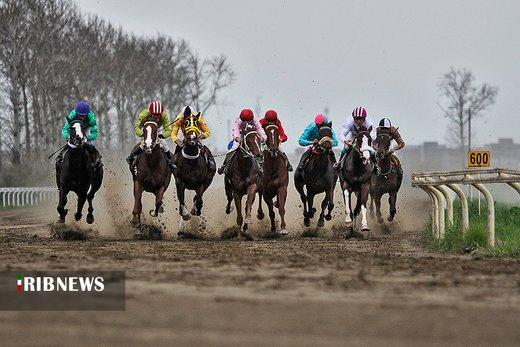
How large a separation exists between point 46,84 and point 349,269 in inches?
1788

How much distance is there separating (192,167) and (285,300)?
11.9 m

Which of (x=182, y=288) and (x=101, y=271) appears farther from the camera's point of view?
(x=101, y=271)

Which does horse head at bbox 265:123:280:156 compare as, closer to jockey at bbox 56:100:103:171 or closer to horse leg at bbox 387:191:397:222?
jockey at bbox 56:100:103:171

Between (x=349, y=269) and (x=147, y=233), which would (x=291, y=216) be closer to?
(x=147, y=233)

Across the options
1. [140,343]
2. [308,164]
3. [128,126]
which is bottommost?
[140,343]

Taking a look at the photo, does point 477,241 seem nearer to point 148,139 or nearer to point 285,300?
point 285,300

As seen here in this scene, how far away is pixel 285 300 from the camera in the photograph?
27.8 ft

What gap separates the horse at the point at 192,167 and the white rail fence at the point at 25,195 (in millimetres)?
19221

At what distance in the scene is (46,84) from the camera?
55.0 meters

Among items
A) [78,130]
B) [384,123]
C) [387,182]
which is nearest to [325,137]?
[384,123]

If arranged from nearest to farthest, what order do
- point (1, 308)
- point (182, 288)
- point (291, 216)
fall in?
point (1, 308), point (182, 288), point (291, 216)

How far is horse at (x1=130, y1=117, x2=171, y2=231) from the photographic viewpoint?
64.0 ft

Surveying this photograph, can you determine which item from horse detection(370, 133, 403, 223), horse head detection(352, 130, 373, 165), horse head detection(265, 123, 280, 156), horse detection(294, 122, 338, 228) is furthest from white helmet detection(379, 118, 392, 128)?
horse head detection(265, 123, 280, 156)

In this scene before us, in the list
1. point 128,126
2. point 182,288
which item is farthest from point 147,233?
point 128,126
